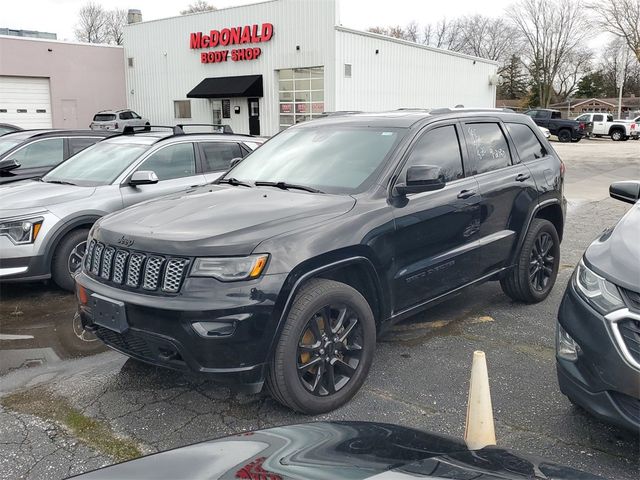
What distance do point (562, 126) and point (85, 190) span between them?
34356 millimetres

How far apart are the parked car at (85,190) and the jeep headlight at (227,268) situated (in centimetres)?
287

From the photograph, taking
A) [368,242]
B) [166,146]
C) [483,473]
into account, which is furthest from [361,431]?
[166,146]

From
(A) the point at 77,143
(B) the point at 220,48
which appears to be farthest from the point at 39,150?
(B) the point at 220,48

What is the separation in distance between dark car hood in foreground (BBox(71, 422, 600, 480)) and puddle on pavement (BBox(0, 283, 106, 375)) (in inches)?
116

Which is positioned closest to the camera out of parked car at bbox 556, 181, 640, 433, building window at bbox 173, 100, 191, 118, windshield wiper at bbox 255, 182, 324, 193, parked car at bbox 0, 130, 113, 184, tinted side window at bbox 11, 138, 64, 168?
parked car at bbox 556, 181, 640, 433

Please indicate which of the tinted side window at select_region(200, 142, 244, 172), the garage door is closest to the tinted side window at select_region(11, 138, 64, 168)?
the tinted side window at select_region(200, 142, 244, 172)

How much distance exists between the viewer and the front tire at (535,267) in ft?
16.8

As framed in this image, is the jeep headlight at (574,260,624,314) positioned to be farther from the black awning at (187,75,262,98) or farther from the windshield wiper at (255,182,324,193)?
the black awning at (187,75,262,98)

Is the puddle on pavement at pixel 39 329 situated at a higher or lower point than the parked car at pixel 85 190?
lower

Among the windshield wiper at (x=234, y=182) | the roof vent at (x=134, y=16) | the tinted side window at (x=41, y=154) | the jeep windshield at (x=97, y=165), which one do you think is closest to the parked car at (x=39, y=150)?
the tinted side window at (x=41, y=154)

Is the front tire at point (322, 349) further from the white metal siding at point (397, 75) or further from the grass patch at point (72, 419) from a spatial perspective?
the white metal siding at point (397, 75)

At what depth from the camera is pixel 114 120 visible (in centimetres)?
2698

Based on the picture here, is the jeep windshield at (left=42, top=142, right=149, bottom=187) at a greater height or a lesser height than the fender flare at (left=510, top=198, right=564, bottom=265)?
greater

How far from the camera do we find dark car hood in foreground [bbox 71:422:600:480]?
167cm
